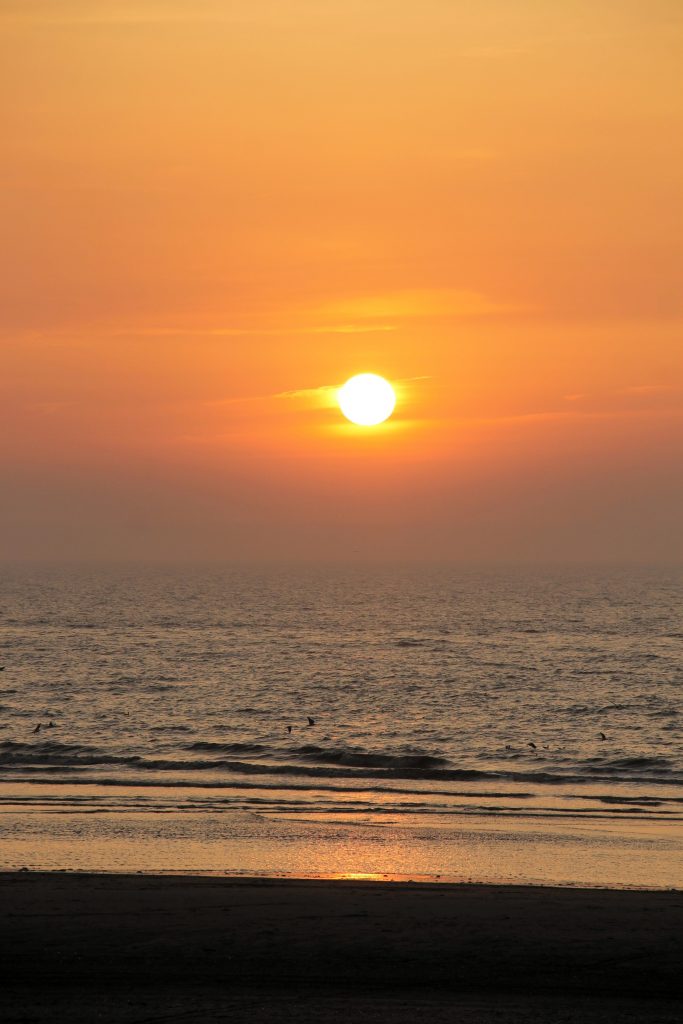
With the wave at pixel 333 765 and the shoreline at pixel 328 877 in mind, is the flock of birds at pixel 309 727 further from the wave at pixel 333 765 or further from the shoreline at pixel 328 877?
the shoreline at pixel 328 877

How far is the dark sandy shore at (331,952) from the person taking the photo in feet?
48.1

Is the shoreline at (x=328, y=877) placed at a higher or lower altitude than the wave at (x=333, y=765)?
lower

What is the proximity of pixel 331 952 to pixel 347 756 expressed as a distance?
97.2 ft

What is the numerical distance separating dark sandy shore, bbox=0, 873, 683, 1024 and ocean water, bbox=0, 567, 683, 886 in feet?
13.6

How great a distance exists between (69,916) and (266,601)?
6514 inches

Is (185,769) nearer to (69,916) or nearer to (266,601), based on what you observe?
(69,916)

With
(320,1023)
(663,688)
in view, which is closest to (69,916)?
(320,1023)

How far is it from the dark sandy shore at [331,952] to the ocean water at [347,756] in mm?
4136

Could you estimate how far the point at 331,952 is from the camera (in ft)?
56.4

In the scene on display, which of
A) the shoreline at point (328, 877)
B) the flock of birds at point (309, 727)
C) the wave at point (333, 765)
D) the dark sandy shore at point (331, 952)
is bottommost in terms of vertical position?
the dark sandy shore at point (331, 952)

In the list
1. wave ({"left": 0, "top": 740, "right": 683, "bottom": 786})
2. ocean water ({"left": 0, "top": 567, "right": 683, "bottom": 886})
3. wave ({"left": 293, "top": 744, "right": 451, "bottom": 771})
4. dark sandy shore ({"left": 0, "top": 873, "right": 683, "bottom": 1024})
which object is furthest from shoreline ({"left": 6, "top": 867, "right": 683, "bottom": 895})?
wave ({"left": 293, "top": 744, "right": 451, "bottom": 771})

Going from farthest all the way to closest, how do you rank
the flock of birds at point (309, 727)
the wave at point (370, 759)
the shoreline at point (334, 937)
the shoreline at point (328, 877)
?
the flock of birds at point (309, 727) → the wave at point (370, 759) → the shoreline at point (328, 877) → the shoreline at point (334, 937)

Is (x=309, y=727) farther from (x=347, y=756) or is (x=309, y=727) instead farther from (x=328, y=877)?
(x=328, y=877)

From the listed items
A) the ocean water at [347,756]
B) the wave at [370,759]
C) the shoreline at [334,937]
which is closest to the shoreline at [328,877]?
the shoreline at [334,937]
